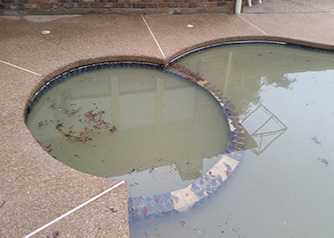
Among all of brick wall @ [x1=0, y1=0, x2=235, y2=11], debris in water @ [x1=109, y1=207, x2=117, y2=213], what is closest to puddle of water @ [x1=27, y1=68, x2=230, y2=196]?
debris in water @ [x1=109, y1=207, x2=117, y2=213]

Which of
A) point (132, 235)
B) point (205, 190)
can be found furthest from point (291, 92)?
point (132, 235)

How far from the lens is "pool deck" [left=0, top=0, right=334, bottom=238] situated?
5.63 feet

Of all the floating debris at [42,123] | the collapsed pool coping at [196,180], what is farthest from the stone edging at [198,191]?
the floating debris at [42,123]

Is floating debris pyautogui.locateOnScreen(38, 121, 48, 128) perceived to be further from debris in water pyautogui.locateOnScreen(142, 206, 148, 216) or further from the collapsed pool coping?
debris in water pyautogui.locateOnScreen(142, 206, 148, 216)

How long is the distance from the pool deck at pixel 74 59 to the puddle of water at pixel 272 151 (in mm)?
294

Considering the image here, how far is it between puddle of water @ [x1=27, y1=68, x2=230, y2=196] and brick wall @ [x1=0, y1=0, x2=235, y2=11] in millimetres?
1530

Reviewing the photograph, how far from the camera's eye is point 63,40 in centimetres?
372

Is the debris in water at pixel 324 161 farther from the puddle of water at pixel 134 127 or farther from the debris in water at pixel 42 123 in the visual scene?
the debris in water at pixel 42 123

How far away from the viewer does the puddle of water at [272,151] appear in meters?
2.03

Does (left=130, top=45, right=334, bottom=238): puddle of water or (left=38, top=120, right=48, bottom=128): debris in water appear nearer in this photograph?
(left=130, top=45, right=334, bottom=238): puddle of water

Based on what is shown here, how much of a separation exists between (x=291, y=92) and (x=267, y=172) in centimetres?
141

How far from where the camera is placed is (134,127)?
2.80 m

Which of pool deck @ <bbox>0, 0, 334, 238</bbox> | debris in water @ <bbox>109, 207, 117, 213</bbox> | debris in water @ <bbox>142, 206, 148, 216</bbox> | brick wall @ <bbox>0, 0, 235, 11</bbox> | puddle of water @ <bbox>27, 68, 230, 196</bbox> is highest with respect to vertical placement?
brick wall @ <bbox>0, 0, 235, 11</bbox>

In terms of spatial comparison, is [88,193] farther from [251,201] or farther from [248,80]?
[248,80]
